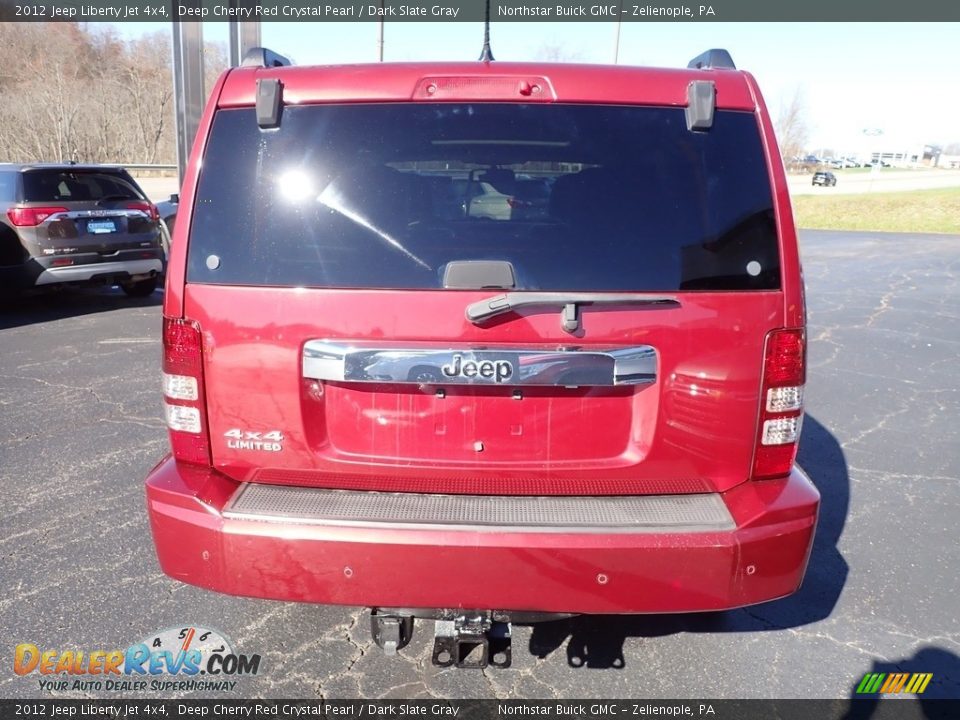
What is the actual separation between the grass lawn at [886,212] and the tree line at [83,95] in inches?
1094

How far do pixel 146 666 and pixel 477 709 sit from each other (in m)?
1.28

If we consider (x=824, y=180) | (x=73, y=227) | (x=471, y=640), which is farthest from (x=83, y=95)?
(x=824, y=180)

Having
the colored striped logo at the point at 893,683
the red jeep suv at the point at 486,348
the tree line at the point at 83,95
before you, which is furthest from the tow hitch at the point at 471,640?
the tree line at the point at 83,95

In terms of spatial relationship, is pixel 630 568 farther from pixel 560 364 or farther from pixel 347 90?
pixel 347 90

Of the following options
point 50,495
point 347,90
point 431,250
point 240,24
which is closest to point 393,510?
point 431,250

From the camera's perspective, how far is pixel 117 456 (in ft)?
14.9

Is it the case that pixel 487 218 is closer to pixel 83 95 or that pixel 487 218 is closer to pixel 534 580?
pixel 534 580

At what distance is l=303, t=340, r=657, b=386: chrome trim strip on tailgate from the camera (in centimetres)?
206

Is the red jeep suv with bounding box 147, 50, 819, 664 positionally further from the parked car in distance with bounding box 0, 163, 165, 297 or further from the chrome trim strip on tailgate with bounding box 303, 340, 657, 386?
the parked car in distance with bounding box 0, 163, 165, 297

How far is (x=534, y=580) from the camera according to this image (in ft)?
6.63

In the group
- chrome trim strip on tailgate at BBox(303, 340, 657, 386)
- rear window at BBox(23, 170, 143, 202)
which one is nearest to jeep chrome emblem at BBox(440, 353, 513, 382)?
chrome trim strip on tailgate at BBox(303, 340, 657, 386)

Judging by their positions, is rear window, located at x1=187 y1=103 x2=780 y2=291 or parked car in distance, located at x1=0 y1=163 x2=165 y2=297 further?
parked car in distance, located at x1=0 y1=163 x2=165 y2=297

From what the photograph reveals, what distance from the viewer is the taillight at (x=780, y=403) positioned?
215 cm

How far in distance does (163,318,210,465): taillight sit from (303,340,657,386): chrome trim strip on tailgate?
0.41 meters
